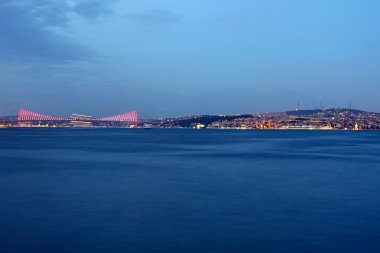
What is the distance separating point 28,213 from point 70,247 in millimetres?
3487

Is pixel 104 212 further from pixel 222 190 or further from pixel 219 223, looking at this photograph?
pixel 222 190

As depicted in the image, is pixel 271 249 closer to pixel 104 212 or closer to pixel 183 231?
pixel 183 231

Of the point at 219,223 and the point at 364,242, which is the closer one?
the point at 364,242

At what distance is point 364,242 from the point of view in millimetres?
9055

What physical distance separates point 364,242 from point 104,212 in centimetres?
619

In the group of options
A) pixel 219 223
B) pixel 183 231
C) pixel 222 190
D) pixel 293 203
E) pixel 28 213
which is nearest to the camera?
pixel 183 231

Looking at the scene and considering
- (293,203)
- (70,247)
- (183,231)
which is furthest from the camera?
(293,203)

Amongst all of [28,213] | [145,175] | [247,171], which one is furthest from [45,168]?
[28,213]

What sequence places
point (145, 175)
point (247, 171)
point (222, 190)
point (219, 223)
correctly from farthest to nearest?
point (247, 171) → point (145, 175) → point (222, 190) → point (219, 223)

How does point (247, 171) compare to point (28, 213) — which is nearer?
point (28, 213)

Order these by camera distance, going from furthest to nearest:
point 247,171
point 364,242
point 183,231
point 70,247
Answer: point 247,171 < point 183,231 < point 364,242 < point 70,247

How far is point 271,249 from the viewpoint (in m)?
8.65

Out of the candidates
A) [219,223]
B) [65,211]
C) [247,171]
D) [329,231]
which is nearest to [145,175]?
[247,171]

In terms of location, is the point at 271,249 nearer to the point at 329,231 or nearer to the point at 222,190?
the point at 329,231
